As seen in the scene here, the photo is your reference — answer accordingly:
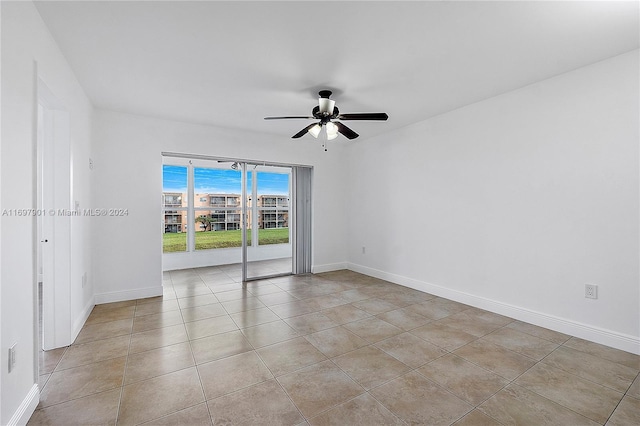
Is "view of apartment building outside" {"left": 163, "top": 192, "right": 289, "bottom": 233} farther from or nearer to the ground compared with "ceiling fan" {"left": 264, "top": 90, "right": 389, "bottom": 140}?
nearer to the ground

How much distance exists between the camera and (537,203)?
3.12 meters

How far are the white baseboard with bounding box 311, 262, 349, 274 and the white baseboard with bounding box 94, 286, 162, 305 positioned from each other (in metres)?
2.67

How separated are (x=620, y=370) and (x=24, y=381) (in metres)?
4.20

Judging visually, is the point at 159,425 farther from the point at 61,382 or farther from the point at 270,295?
the point at 270,295

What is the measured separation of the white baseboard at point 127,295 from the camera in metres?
3.86

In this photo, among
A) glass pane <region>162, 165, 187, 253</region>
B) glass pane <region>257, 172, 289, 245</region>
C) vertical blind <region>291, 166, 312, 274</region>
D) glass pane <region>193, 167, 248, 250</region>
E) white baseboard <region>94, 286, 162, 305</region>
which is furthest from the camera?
glass pane <region>257, 172, 289, 245</region>

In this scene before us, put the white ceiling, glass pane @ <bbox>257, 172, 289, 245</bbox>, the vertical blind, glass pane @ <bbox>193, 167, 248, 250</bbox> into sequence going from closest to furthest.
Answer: the white ceiling < the vertical blind < glass pane @ <bbox>193, 167, 248, 250</bbox> < glass pane @ <bbox>257, 172, 289, 245</bbox>

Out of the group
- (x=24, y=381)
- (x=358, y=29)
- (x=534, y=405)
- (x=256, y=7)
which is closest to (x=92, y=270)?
(x=24, y=381)

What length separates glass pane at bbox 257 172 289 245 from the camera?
6.53m

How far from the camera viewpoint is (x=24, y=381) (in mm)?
1750

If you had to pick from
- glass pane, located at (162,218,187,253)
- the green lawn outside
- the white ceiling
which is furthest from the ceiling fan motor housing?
glass pane, located at (162,218,187,253)

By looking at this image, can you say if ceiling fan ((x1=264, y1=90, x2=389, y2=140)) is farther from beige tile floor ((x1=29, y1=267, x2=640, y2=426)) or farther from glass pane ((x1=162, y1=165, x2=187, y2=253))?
glass pane ((x1=162, y1=165, x2=187, y2=253))

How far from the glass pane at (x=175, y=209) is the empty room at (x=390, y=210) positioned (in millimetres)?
1588

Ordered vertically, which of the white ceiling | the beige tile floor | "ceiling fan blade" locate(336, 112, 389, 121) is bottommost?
the beige tile floor
